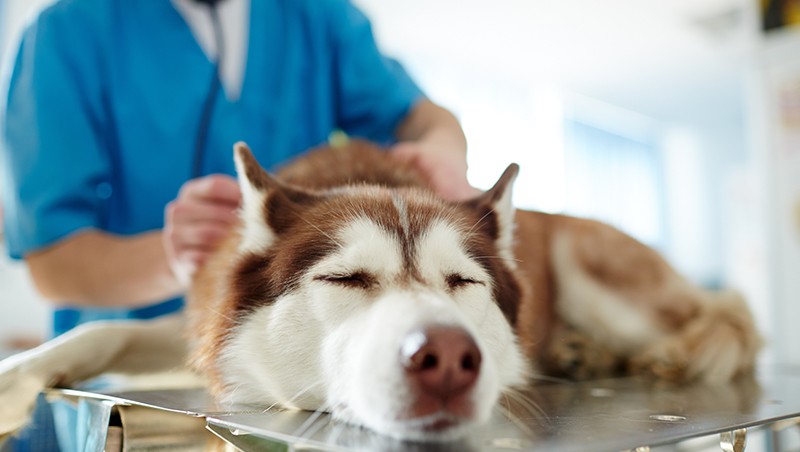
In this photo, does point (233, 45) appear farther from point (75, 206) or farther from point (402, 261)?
point (402, 261)

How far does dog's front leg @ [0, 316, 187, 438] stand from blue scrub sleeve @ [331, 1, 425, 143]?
869mm

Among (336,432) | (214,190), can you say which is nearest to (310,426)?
(336,432)

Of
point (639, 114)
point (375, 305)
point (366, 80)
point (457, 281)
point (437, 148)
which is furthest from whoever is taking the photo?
point (639, 114)

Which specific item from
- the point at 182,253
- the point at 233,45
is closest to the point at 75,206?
the point at 182,253

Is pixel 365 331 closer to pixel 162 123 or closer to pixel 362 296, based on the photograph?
pixel 362 296

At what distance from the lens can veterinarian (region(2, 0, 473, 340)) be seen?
4.09 ft

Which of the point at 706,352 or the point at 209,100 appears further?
the point at 209,100

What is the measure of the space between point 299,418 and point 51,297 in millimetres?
1064

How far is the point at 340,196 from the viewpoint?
2.73ft

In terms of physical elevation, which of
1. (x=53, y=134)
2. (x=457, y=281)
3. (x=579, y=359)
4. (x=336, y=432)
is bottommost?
(x=579, y=359)

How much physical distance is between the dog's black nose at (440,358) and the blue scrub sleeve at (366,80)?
1.23 metres

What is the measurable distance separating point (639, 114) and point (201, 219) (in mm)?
10933

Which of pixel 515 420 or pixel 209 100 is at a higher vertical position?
pixel 209 100

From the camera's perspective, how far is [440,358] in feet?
1.71
